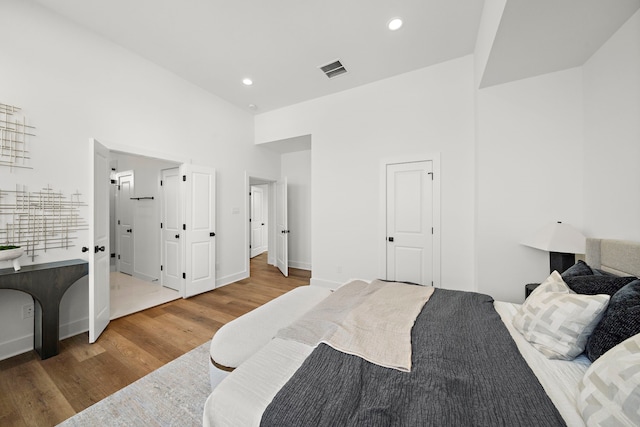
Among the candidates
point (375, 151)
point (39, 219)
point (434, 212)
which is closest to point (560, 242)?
point (434, 212)

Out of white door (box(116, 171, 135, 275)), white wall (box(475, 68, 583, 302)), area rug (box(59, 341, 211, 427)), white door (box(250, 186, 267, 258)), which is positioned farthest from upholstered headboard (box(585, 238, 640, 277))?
white door (box(250, 186, 267, 258))

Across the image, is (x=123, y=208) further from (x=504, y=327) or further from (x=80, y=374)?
(x=504, y=327)

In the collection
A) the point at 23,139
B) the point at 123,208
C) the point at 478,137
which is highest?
the point at 478,137

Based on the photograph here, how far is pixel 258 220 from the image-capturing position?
7.75 m

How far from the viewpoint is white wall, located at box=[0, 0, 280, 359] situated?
2160 mm

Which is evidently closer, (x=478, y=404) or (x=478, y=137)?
(x=478, y=404)

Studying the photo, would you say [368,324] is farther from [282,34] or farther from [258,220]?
[258,220]

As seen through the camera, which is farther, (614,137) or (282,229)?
(282,229)

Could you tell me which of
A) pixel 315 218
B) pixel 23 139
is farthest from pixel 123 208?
pixel 315 218

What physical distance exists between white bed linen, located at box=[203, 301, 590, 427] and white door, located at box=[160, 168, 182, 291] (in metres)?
3.19

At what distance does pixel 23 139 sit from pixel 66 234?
0.98 m

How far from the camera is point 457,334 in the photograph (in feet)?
4.25

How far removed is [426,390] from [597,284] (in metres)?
1.28

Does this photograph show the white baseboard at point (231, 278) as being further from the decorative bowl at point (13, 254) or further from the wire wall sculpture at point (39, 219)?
the decorative bowl at point (13, 254)
